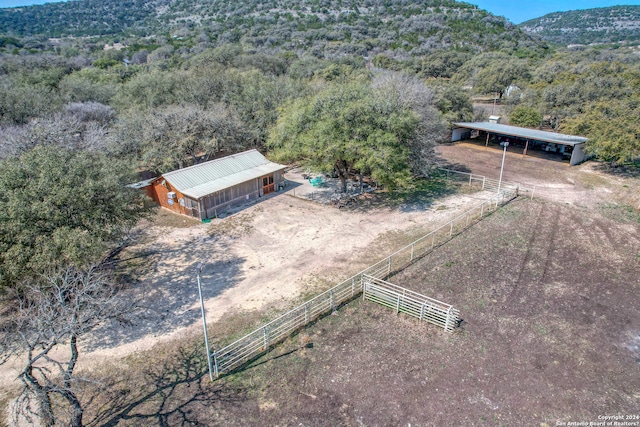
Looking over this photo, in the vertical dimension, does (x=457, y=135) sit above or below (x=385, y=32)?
below

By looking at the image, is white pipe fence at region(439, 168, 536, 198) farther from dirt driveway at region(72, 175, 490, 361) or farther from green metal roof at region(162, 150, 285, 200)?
green metal roof at region(162, 150, 285, 200)

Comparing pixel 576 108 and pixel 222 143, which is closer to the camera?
pixel 222 143

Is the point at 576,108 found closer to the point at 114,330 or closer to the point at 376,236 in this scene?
the point at 376,236

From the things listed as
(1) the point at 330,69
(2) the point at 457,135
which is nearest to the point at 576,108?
(2) the point at 457,135

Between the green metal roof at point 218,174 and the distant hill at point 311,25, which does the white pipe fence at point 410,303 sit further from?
A: the distant hill at point 311,25

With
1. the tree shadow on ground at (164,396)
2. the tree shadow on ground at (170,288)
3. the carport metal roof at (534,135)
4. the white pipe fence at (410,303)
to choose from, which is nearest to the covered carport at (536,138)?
the carport metal roof at (534,135)

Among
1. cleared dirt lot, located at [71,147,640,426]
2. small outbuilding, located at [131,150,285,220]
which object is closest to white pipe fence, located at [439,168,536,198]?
cleared dirt lot, located at [71,147,640,426]

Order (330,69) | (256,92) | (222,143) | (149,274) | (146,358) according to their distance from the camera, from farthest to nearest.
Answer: (330,69), (256,92), (222,143), (149,274), (146,358)
